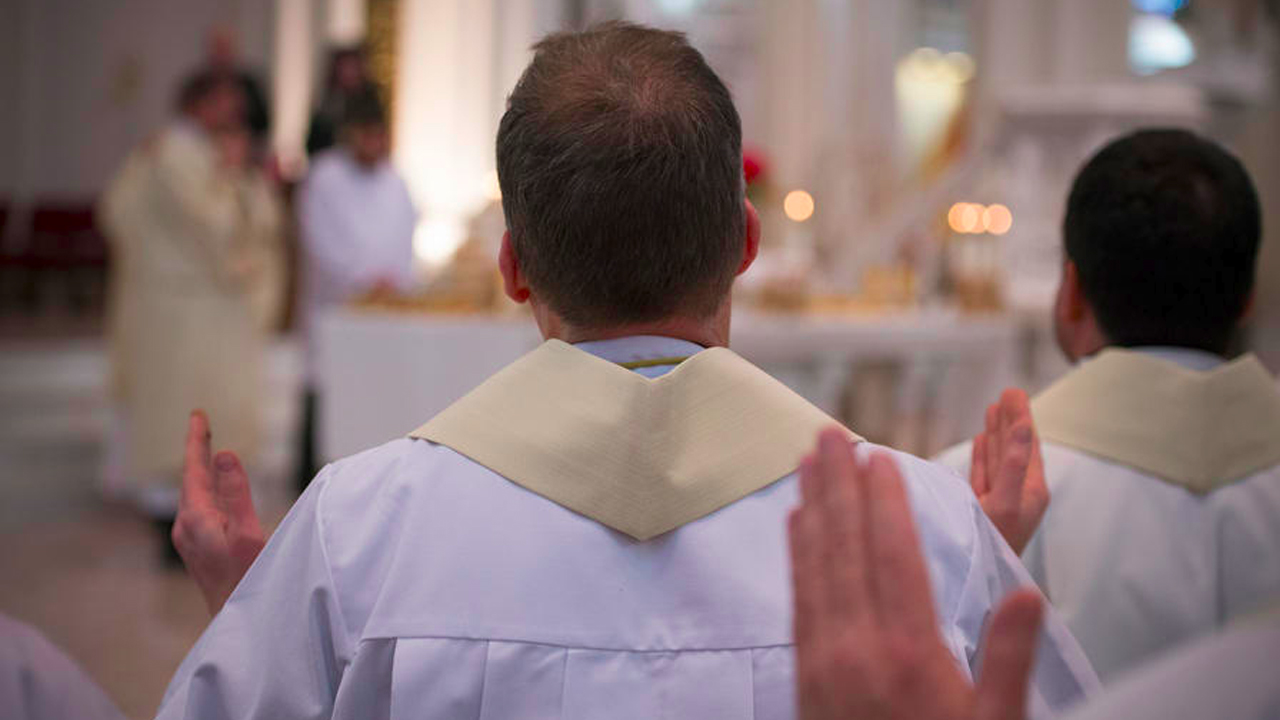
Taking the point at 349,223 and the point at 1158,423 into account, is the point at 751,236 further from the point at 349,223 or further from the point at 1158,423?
the point at 349,223

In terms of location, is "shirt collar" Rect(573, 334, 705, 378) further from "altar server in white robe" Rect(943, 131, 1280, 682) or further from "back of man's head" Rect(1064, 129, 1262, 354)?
"back of man's head" Rect(1064, 129, 1262, 354)

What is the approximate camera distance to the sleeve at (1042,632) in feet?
3.87

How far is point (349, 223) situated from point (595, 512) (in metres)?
5.54

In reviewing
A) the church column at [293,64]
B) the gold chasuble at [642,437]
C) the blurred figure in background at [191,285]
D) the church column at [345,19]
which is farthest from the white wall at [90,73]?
the gold chasuble at [642,437]

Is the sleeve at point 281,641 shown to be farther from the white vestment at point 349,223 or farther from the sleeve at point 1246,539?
the white vestment at point 349,223

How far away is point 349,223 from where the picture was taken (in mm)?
6496

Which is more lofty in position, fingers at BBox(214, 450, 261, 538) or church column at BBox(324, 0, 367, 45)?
church column at BBox(324, 0, 367, 45)

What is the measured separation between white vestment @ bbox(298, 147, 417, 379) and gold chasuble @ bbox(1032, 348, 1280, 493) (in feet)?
15.9

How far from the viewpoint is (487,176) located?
9219 millimetres

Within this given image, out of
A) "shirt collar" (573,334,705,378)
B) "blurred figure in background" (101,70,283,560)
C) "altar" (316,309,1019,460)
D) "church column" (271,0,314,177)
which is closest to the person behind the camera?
"shirt collar" (573,334,705,378)

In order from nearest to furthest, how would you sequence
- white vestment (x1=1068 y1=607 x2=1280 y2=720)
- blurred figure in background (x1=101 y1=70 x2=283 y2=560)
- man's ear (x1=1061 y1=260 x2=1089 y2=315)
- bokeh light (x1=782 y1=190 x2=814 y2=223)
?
white vestment (x1=1068 y1=607 x2=1280 y2=720) < man's ear (x1=1061 y1=260 x2=1089 y2=315) < blurred figure in background (x1=101 y1=70 x2=283 y2=560) < bokeh light (x1=782 y1=190 x2=814 y2=223)

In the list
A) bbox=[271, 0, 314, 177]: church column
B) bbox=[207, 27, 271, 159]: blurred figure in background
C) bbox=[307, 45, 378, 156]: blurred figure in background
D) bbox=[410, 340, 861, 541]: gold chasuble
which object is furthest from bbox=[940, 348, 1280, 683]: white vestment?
bbox=[271, 0, 314, 177]: church column

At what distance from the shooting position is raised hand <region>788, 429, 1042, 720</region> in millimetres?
618

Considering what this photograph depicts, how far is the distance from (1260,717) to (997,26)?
1024 cm
